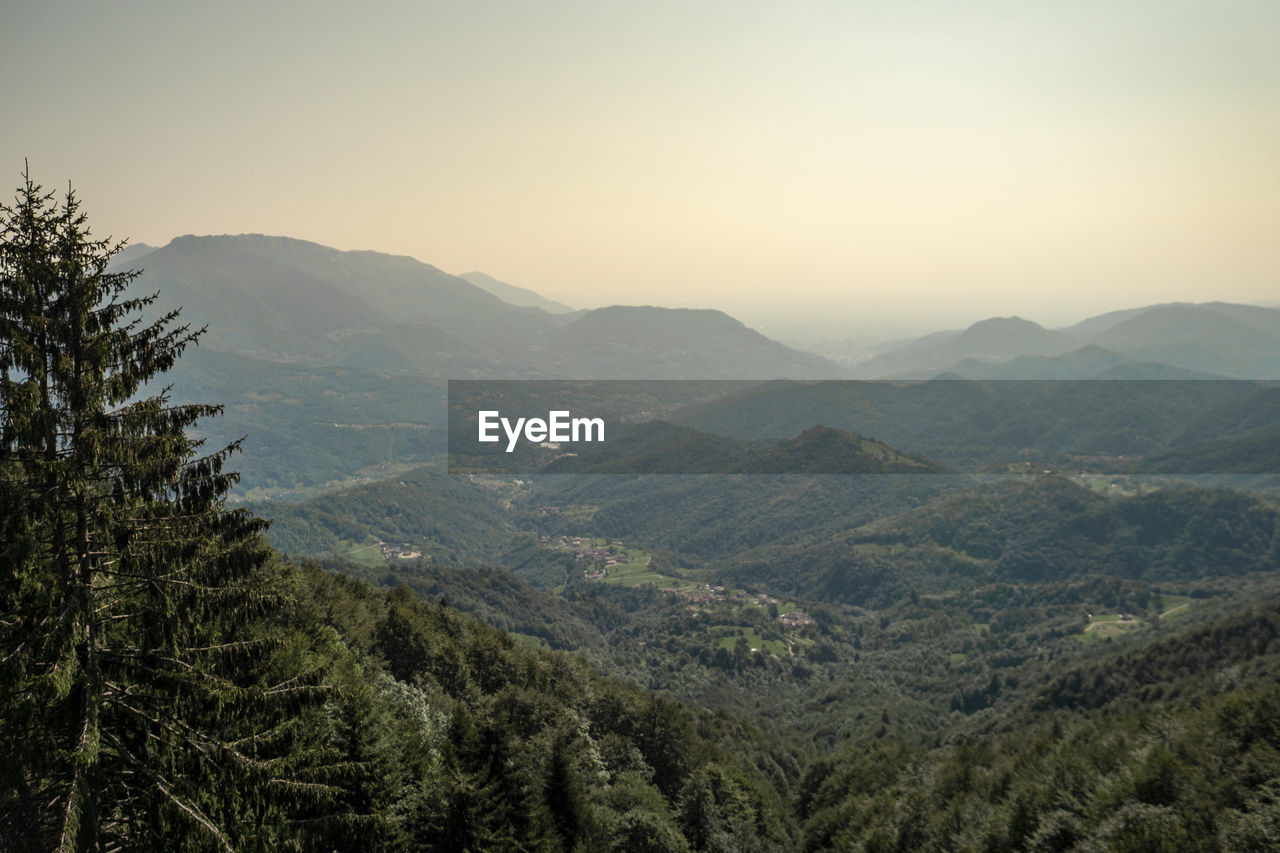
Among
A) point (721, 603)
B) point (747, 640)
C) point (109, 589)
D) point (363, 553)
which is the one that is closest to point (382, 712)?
point (109, 589)

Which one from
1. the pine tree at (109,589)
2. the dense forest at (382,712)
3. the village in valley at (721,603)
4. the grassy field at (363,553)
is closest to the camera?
the pine tree at (109,589)

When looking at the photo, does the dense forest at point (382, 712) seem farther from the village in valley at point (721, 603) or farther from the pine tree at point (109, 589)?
the village in valley at point (721, 603)

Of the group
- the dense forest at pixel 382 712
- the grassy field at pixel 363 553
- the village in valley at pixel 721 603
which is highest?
the dense forest at pixel 382 712

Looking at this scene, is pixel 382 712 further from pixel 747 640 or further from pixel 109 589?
pixel 747 640

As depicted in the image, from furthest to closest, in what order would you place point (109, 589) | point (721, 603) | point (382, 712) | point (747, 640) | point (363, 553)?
1. point (363, 553)
2. point (721, 603)
3. point (747, 640)
4. point (382, 712)
5. point (109, 589)

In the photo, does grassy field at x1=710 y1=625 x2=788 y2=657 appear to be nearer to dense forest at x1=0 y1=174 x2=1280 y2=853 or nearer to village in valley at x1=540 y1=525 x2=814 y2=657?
village in valley at x1=540 y1=525 x2=814 y2=657

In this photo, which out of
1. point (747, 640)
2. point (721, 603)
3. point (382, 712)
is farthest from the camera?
point (721, 603)

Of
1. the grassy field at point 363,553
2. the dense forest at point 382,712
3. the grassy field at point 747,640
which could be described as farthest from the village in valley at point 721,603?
the grassy field at point 363,553

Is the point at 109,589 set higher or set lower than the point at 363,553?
higher

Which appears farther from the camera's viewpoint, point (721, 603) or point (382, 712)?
point (721, 603)
